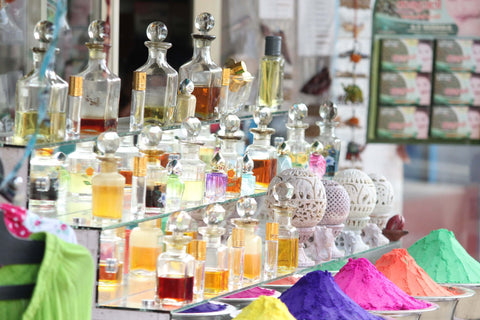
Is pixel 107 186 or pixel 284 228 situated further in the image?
pixel 284 228

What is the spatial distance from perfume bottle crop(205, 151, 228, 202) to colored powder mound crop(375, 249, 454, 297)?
20.9 inches

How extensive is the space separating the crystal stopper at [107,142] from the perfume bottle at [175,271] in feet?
0.66

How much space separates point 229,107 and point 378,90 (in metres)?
2.07

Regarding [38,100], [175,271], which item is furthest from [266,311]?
[38,100]

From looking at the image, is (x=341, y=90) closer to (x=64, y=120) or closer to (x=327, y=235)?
(x=327, y=235)

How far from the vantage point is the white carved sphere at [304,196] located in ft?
7.91

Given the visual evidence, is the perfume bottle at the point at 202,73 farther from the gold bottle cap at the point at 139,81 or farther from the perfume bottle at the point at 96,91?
the perfume bottle at the point at 96,91

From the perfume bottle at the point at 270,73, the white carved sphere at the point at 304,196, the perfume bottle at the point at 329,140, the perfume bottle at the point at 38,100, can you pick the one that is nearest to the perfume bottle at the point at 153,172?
the perfume bottle at the point at 38,100

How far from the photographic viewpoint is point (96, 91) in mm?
1968

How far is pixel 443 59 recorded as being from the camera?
449 centimetres

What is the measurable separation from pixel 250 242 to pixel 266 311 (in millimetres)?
347

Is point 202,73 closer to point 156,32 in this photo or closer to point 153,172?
point 156,32

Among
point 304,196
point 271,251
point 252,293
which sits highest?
point 304,196

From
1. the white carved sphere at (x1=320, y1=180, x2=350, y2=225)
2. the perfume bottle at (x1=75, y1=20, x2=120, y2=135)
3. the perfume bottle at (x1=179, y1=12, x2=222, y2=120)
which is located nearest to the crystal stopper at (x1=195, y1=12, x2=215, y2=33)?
the perfume bottle at (x1=179, y1=12, x2=222, y2=120)
